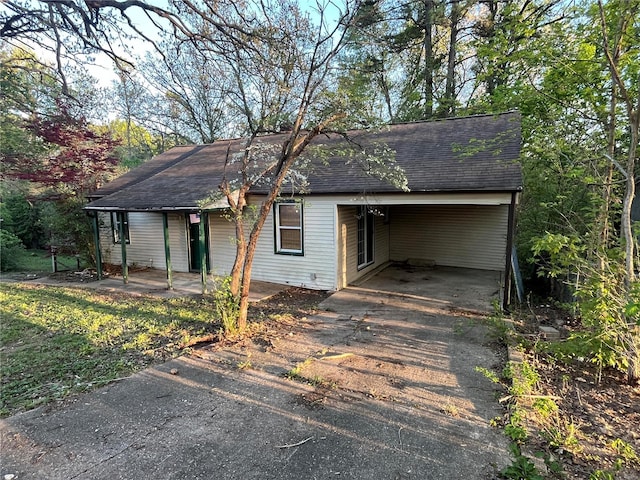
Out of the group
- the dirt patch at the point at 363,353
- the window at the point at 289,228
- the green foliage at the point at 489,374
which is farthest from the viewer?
the window at the point at 289,228

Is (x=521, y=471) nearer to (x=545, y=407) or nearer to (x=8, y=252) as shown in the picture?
(x=545, y=407)

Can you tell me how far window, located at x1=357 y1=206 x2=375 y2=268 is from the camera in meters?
10.1

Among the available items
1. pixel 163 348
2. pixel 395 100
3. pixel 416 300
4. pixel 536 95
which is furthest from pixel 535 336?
pixel 395 100

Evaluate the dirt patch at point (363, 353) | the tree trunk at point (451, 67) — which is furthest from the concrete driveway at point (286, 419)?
the tree trunk at point (451, 67)

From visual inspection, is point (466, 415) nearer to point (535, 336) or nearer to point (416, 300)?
point (535, 336)

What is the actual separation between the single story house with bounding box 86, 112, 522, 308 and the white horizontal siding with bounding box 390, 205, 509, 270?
0.11 ft

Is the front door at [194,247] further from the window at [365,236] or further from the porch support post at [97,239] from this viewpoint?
the window at [365,236]

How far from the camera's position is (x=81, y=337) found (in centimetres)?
569

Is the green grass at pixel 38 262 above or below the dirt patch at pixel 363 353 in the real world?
above

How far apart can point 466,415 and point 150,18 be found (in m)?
6.22

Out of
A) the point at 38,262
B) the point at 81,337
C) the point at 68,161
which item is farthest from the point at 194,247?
the point at 38,262

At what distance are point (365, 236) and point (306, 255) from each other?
222 cm

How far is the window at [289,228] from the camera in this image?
9.14 metres

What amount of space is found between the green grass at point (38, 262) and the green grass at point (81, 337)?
490 centimetres
